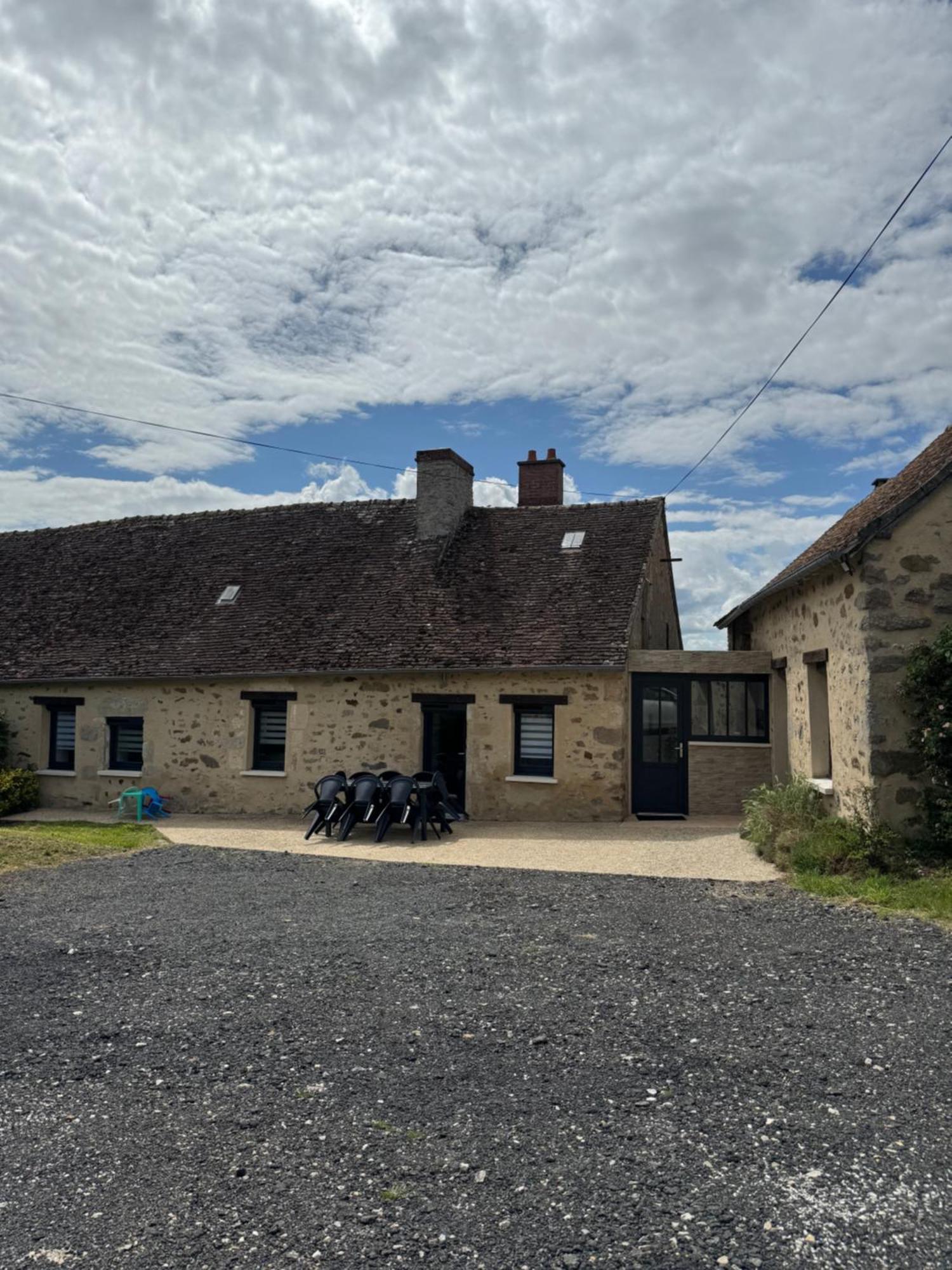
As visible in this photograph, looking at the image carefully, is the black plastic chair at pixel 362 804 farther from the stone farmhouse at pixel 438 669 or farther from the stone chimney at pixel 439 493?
the stone chimney at pixel 439 493

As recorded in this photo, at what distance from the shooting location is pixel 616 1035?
469 cm

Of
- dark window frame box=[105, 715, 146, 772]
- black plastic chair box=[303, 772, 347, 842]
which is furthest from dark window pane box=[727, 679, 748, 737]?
dark window frame box=[105, 715, 146, 772]

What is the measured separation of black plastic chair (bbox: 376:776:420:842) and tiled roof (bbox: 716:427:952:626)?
18.7 ft

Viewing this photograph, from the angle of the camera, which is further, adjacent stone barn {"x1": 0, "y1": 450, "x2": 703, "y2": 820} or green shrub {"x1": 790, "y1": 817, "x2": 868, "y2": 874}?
adjacent stone barn {"x1": 0, "y1": 450, "x2": 703, "y2": 820}

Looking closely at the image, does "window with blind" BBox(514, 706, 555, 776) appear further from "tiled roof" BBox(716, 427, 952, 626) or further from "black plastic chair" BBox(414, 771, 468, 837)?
"tiled roof" BBox(716, 427, 952, 626)

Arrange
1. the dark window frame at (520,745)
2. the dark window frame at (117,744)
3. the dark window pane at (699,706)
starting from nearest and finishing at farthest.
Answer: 1. the dark window frame at (520,745)
2. the dark window pane at (699,706)
3. the dark window frame at (117,744)

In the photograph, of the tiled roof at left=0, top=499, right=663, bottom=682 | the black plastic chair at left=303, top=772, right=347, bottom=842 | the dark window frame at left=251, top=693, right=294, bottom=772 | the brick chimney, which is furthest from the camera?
the brick chimney

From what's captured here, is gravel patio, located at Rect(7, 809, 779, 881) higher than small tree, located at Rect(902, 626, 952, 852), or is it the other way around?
small tree, located at Rect(902, 626, 952, 852)

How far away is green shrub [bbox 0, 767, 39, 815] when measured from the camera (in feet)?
50.2

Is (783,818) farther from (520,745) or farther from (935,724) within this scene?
(520,745)

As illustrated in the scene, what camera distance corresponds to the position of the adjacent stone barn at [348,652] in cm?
1380

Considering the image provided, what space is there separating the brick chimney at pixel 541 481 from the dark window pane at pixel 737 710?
21.5 ft

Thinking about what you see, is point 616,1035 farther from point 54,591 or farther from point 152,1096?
point 54,591

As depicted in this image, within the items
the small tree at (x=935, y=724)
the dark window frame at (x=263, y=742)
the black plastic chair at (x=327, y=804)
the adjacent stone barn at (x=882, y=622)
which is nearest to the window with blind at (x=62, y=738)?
the dark window frame at (x=263, y=742)
